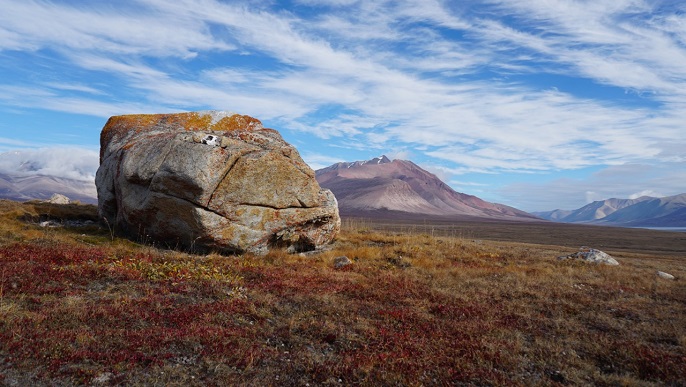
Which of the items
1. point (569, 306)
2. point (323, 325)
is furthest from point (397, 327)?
point (569, 306)

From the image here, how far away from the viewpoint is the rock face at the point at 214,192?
1584cm

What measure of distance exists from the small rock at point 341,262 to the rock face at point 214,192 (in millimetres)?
2443

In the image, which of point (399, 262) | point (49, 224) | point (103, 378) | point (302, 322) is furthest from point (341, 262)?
point (49, 224)

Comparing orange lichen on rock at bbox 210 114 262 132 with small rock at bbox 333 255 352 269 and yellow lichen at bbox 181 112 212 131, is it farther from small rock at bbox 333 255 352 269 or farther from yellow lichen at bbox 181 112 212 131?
small rock at bbox 333 255 352 269

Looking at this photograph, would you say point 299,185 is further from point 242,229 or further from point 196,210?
point 196,210

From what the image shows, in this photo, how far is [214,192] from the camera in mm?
15914

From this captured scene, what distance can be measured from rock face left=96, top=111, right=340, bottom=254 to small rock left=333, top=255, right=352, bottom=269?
2443 mm

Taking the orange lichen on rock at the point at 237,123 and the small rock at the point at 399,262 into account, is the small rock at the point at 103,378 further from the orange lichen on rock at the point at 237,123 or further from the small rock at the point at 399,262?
the orange lichen on rock at the point at 237,123

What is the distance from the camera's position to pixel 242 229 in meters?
16.8

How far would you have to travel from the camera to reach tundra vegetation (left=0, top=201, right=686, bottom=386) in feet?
22.8

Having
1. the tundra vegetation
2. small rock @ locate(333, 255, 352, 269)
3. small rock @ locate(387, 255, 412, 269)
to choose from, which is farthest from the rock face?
small rock @ locate(387, 255, 412, 269)

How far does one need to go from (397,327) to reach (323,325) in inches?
73.6

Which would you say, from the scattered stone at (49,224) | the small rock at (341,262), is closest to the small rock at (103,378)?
the small rock at (341,262)

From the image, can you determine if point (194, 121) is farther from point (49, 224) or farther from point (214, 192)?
point (49, 224)
